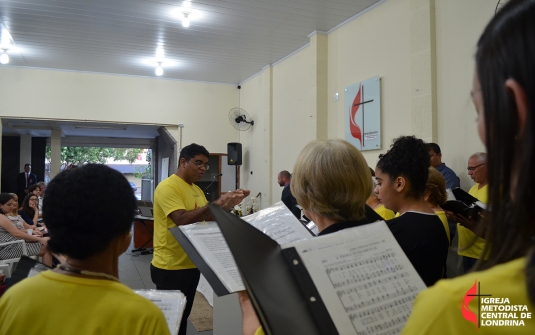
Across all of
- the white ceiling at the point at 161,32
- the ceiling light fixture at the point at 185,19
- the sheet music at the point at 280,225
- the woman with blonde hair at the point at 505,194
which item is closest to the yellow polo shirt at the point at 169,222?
the sheet music at the point at 280,225

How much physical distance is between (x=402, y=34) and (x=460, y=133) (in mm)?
1472

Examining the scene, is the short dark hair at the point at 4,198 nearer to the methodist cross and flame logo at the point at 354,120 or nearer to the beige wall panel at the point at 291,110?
the beige wall panel at the point at 291,110

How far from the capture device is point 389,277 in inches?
31.2

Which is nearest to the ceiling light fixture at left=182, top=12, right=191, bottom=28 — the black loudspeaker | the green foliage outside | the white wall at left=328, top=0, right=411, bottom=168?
the white wall at left=328, top=0, right=411, bottom=168

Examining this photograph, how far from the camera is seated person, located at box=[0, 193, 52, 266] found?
4457 mm

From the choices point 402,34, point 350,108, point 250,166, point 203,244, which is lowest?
point 203,244

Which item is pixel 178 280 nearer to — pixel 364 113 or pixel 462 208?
pixel 462 208

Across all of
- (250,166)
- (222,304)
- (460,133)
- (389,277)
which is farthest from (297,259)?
(250,166)

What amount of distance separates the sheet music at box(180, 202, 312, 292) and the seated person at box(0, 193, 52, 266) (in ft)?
12.3

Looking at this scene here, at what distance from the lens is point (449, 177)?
359cm

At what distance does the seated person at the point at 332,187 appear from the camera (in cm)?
115

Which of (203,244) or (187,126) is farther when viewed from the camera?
(187,126)

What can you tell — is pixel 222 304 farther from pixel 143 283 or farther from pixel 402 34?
pixel 402 34

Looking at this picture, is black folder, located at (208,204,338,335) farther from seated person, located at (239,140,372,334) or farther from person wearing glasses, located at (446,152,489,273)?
person wearing glasses, located at (446,152,489,273)
